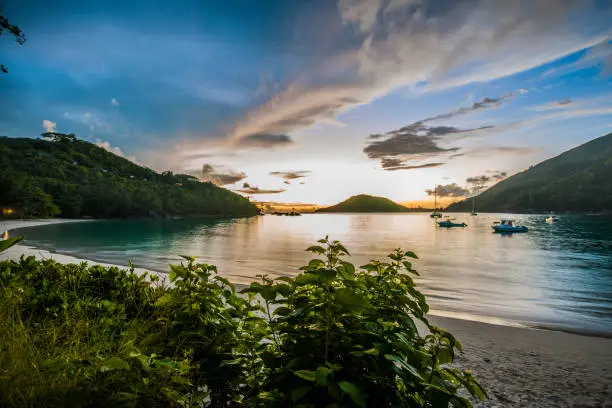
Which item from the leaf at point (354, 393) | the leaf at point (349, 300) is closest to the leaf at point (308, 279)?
the leaf at point (349, 300)

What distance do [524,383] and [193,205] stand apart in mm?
195207

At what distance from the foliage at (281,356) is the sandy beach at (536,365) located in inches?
124

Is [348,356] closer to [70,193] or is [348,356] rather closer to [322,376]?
[322,376]

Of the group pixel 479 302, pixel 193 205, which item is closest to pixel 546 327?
pixel 479 302

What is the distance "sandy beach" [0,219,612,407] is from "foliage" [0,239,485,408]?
315 centimetres

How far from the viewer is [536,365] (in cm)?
570

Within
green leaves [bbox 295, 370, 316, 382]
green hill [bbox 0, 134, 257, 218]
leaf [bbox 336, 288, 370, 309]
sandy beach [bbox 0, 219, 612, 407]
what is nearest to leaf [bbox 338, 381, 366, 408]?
green leaves [bbox 295, 370, 316, 382]

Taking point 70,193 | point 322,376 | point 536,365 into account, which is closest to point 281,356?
point 322,376

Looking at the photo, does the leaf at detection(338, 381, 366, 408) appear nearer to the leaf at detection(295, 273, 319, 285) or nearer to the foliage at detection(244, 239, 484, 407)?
the foliage at detection(244, 239, 484, 407)

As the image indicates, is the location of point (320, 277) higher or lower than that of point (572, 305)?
higher

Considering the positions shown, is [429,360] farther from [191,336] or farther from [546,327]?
[546,327]

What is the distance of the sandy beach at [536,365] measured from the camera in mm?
4465

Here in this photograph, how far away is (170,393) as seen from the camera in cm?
178

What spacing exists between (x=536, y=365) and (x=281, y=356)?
5.90m
